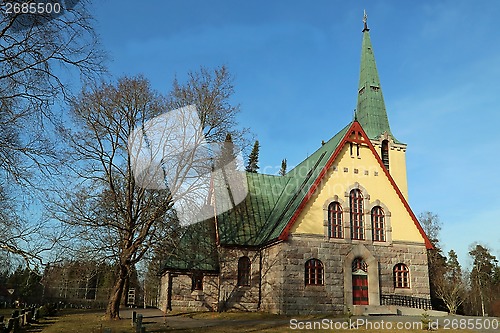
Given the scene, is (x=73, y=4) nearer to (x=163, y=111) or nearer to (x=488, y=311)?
(x=163, y=111)

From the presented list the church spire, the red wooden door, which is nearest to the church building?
the red wooden door

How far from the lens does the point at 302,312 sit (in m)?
23.3

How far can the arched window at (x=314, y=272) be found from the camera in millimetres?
24266

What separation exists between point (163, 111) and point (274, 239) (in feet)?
31.0

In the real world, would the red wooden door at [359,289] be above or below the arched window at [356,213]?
below

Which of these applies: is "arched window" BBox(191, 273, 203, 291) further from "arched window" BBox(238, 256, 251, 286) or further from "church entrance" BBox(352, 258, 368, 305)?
"church entrance" BBox(352, 258, 368, 305)

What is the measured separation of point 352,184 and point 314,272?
5.83 m

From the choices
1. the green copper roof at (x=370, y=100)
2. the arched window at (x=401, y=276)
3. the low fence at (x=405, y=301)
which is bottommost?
the low fence at (x=405, y=301)

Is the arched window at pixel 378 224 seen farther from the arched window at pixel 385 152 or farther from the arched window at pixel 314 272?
the arched window at pixel 385 152

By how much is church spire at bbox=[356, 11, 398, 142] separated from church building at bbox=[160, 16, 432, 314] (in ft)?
33.2

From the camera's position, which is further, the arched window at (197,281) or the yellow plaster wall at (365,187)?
the arched window at (197,281)

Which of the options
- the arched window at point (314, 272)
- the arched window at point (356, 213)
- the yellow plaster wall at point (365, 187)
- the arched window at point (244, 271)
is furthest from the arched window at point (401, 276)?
the arched window at point (244, 271)

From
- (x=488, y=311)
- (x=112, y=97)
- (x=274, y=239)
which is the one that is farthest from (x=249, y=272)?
(x=488, y=311)

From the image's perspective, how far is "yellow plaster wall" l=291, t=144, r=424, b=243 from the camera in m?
25.1
